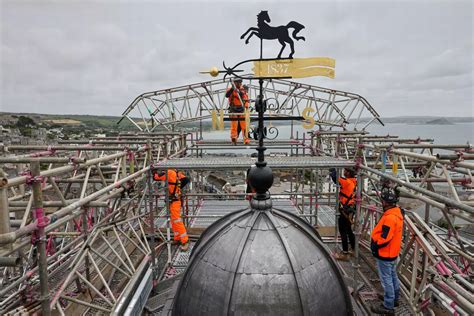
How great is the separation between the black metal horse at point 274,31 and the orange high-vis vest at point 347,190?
7037 millimetres

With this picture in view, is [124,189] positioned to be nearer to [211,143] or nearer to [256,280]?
[256,280]

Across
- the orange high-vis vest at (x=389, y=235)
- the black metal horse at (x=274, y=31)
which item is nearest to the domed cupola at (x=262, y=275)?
the black metal horse at (x=274, y=31)

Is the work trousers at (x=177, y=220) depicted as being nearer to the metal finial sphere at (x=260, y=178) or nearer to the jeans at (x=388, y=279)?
the jeans at (x=388, y=279)

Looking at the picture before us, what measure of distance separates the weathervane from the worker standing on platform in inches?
246

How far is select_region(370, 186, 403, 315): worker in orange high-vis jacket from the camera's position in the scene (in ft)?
22.3

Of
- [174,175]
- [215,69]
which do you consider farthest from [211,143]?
[215,69]

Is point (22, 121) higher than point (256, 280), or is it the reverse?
point (22, 121)

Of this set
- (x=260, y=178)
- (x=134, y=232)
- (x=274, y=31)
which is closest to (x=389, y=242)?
(x=260, y=178)

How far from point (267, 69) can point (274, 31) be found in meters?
0.56

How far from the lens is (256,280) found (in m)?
3.44

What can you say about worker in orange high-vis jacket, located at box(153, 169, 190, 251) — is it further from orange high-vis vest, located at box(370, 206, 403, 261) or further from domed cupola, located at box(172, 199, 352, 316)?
domed cupola, located at box(172, 199, 352, 316)

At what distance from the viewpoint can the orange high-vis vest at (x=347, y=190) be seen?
34.3 ft

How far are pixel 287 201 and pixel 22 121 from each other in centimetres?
8345

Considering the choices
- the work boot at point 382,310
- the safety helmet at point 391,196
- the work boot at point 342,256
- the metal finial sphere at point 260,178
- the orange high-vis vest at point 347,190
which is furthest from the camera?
the work boot at point 342,256
